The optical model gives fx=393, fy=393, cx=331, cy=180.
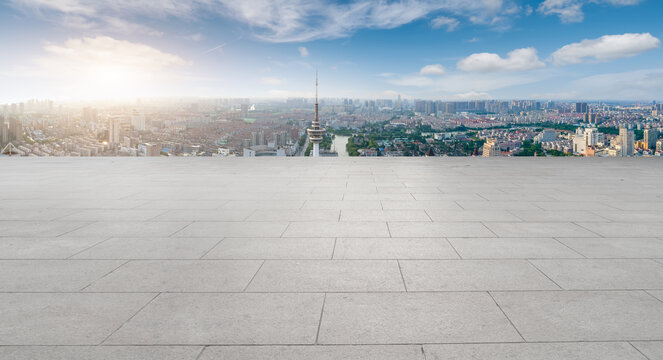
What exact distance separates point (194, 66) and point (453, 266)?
55.8 m

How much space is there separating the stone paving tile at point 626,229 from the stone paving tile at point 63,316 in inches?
247

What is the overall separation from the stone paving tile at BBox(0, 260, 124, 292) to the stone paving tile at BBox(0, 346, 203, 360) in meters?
1.15

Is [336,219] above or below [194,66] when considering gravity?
below

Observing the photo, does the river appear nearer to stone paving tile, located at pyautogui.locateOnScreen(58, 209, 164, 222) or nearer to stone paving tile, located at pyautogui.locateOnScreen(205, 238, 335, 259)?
stone paving tile, located at pyautogui.locateOnScreen(58, 209, 164, 222)

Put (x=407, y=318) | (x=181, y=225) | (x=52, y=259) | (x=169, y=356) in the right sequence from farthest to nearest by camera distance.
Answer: (x=181, y=225) → (x=52, y=259) → (x=407, y=318) → (x=169, y=356)

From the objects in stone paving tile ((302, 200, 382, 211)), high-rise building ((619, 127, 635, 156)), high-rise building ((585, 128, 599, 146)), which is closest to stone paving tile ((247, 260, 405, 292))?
stone paving tile ((302, 200, 382, 211))

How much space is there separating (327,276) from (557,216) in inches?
194

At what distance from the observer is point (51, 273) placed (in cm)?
430

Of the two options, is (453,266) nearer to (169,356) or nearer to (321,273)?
(321,273)

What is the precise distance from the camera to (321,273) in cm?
425

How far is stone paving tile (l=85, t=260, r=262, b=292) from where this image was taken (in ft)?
Result: 12.7

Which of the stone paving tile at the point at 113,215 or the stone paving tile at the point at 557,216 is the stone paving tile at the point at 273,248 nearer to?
the stone paving tile at the point at 113,215

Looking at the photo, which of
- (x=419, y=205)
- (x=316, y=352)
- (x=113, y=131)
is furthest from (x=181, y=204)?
(x=113, y=131)

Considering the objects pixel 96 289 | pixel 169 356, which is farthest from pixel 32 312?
pixel 169 356
